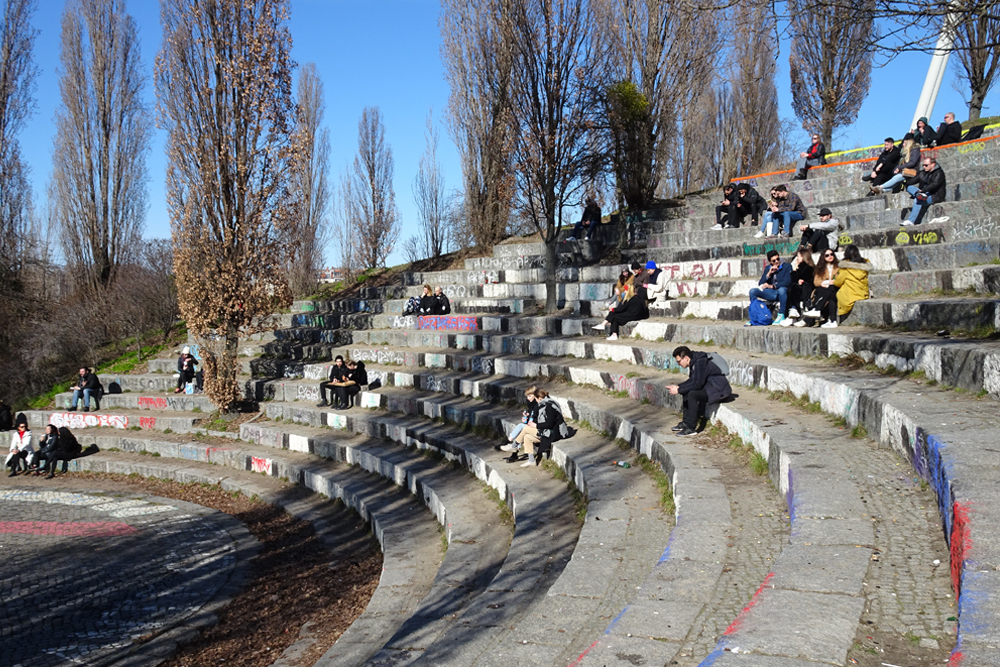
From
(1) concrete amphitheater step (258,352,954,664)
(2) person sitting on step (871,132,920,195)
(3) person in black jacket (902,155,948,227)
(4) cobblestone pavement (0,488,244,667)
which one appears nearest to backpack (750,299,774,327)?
(1) concrete amphitheater step (258,352,954,664)

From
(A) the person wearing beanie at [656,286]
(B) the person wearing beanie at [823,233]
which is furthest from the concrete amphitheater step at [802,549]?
(A) the person wearing beanie at [656,286]

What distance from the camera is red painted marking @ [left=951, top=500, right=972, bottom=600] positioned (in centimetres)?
338

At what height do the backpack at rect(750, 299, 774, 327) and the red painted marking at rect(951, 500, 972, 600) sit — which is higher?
the backpack at rect(750, 299, 774, 327)

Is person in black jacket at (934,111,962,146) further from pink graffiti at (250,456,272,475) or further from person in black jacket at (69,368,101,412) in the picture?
person in black jacket at (69,368,101,412)

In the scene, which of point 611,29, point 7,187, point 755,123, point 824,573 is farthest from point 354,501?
point 755,123

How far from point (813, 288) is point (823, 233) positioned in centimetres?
178

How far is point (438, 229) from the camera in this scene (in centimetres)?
2466

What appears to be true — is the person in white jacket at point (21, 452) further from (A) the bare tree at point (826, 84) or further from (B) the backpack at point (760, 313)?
(A) the bare tree at point (826, 84)

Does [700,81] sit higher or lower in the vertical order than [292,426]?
higher

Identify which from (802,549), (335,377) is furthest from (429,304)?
(802,549)

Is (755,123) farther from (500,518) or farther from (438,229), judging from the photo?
(500,518)

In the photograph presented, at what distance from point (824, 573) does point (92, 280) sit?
24.8 metres

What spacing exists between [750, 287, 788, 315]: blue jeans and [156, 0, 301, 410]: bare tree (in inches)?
346

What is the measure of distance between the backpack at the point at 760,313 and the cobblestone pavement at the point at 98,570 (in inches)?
307
